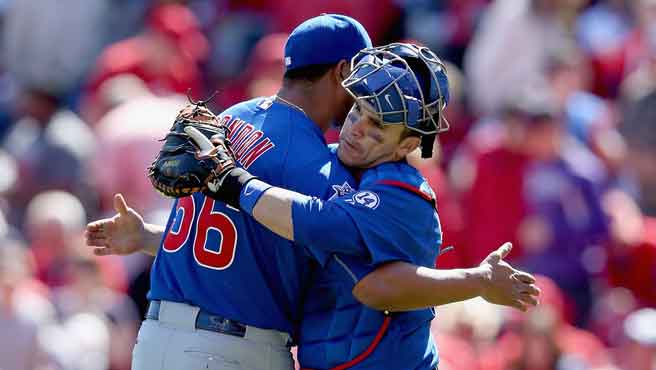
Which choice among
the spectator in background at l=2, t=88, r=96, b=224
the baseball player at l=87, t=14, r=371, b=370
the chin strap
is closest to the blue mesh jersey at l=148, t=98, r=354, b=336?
the baseball player at l=87, t=14, r=371, b=370

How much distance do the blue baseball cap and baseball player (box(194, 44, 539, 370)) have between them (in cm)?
17

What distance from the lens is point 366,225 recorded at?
4.38 m

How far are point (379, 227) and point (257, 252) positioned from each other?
0.47 metres

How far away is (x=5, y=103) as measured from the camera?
11.0 meters

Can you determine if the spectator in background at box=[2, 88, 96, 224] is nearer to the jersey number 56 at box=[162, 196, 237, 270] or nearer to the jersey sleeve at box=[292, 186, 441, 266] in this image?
the jersey number 56 at box=[162, 196, 237, 270]

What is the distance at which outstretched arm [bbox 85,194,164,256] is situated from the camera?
5.18 metres

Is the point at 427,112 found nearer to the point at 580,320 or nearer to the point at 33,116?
the point at 580,320

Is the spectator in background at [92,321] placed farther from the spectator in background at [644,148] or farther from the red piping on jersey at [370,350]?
the red piping on jersey at [370,350]

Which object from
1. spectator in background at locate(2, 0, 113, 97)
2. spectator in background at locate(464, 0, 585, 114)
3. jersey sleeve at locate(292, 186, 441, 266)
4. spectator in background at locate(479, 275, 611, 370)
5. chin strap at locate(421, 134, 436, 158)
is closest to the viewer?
jersey sleeve at locate(292, 186, 441, 266)

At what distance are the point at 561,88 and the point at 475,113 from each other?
2.29ft

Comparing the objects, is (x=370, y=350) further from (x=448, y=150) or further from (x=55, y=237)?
(x=448, y=150)

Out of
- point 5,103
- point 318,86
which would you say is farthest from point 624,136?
point 5,103

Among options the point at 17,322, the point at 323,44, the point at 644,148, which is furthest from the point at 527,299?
the point at 17,322

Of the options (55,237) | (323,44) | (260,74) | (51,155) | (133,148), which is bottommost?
(55,237)
